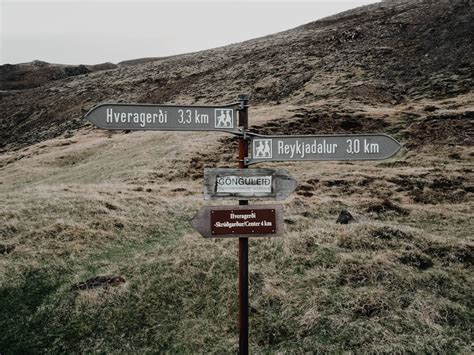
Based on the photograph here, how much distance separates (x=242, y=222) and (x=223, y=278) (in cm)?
381

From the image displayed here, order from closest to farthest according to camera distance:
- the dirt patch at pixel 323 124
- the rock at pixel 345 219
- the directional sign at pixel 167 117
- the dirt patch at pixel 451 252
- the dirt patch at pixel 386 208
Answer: the directional sign at pixel 167 117 < the dirt patch at pixel 451 252 < the rock at pixel 345 219 < the dirt patch at pixel 386 208 < the dirt patch at pixel 323 124

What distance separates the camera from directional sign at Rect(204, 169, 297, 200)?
5.35 m

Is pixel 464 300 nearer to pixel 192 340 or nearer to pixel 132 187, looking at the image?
pixel 192 340

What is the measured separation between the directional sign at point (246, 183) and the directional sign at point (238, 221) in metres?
0.17

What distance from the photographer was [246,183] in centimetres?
536

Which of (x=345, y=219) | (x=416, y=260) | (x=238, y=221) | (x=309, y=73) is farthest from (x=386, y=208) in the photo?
(x=309, y=73)

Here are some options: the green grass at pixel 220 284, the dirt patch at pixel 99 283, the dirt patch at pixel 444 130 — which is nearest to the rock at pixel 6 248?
the green grass at pixel 220 284

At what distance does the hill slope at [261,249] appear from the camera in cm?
708

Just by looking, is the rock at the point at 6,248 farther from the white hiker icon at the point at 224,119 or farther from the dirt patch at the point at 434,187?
the dirt patch at the point at 434,187

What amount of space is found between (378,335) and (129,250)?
6.47 metres

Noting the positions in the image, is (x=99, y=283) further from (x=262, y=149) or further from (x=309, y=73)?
(x=309, y=73)

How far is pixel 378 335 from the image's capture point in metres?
6.74

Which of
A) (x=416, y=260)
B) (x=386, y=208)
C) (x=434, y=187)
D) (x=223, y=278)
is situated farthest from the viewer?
(x=434, y=187)

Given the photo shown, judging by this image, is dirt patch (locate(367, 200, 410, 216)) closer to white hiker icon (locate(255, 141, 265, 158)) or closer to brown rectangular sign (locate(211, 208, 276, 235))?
white hiker icon (locate(255, 141, 265, 158))
